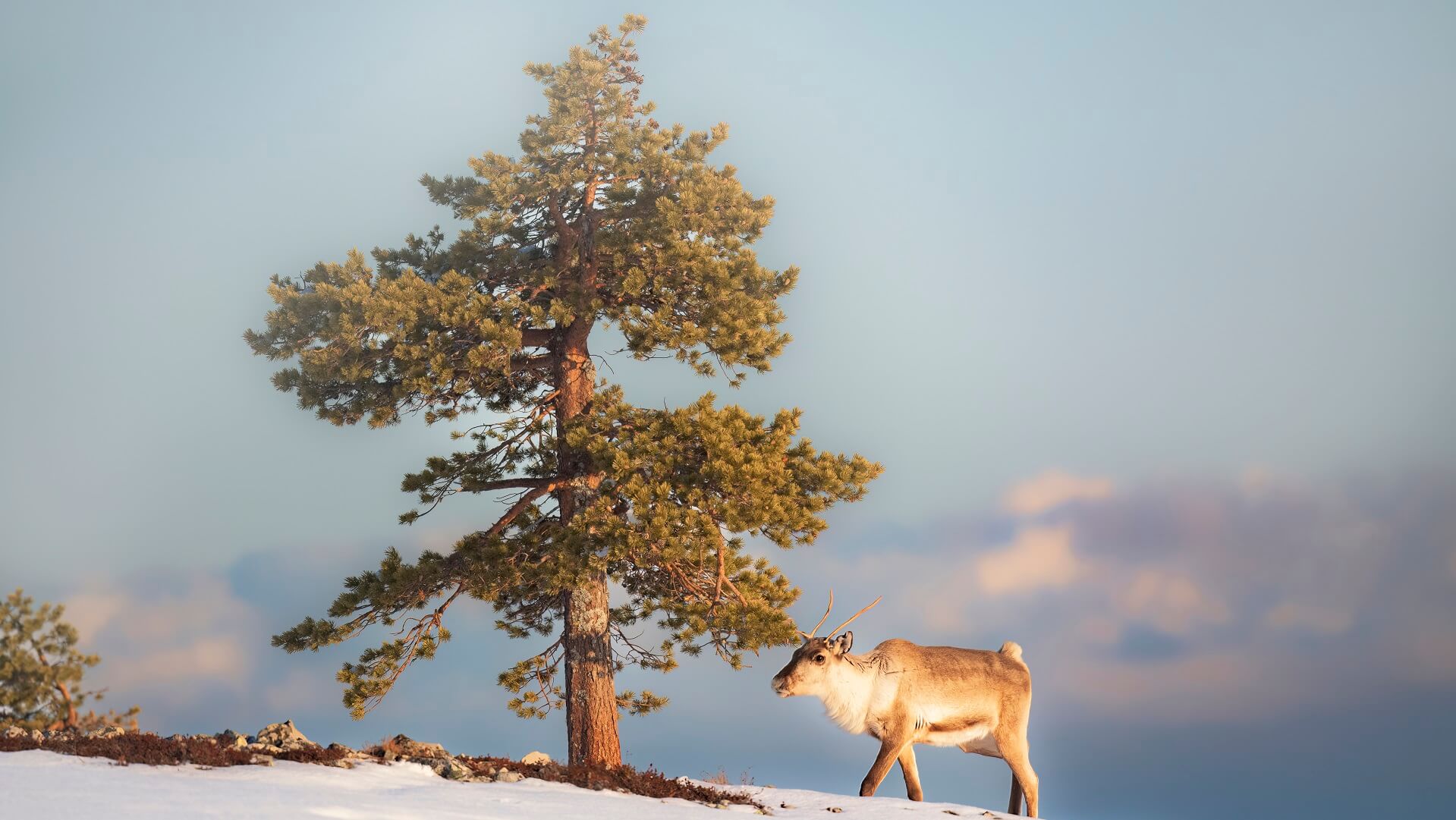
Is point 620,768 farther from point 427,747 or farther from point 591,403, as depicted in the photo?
point 591,403

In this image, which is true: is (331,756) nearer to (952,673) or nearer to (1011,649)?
(952,673)

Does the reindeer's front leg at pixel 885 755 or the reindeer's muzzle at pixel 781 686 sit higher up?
the reindeer's muzzle at pixel 781 686

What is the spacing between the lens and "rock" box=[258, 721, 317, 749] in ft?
40.3

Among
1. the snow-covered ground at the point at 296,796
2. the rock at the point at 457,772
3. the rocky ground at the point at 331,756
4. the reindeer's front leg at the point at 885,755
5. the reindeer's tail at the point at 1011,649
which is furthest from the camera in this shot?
the reindeer's tail at the point at 1011,649

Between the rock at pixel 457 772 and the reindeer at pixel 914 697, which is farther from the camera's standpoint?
the reindeer at pixel 914 697

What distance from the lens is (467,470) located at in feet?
57.1

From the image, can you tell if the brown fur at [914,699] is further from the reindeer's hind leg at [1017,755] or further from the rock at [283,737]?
the rock at [283,737]

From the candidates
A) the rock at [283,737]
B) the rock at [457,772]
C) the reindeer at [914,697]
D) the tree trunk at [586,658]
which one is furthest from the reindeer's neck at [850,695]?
the rock at [283,737]

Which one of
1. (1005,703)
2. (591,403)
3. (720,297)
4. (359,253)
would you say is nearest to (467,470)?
(591,403)

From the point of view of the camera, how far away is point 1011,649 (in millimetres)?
16172

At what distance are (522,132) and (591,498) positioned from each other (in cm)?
547

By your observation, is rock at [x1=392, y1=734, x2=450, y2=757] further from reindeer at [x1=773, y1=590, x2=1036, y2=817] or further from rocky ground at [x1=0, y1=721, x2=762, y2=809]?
reindeer at [x1=773, y1=590, x2=1036, y2=817]

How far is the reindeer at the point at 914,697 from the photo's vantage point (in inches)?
585

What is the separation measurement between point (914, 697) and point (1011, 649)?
2.00 meters
